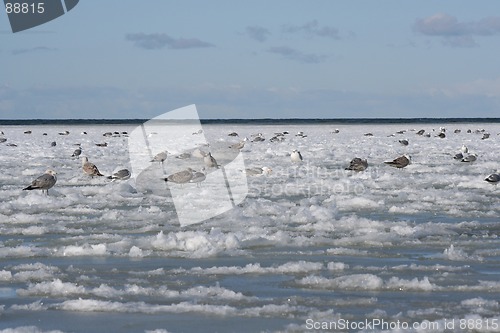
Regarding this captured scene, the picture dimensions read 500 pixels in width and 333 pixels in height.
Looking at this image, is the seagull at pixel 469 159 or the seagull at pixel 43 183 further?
the seagull at pixel 469 159

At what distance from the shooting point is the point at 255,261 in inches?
315

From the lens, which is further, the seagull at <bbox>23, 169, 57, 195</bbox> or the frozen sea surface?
the seagull at <bbox>23, 169, 57, 195</bbox>

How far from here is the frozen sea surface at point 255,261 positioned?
19.2 ft

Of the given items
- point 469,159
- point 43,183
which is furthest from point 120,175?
point 469,159

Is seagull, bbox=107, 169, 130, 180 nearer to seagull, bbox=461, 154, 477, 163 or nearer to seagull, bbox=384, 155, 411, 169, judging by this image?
seagull, bbox=384, 155, 411, 169

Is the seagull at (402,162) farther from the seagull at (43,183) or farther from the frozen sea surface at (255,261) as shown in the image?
the seagull at (43,183)

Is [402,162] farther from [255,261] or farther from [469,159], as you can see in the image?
[255,261]

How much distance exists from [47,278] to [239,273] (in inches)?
69.3

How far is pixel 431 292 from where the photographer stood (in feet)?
21.7

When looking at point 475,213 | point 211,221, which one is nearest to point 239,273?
point 211,221

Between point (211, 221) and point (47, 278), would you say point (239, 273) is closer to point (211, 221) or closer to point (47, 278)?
point (47, 278)

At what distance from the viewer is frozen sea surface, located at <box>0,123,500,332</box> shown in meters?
5.84

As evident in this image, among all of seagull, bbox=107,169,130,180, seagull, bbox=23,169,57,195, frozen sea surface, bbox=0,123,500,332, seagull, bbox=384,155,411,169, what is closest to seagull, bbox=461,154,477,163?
seagull, bbox=384,155,411,169

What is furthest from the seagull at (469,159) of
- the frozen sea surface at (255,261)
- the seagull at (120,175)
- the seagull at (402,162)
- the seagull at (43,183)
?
the seagull at (43,183)
